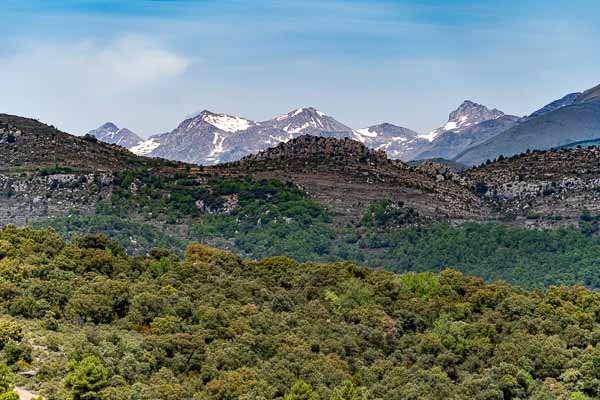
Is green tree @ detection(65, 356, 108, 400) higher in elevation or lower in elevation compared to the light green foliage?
lower

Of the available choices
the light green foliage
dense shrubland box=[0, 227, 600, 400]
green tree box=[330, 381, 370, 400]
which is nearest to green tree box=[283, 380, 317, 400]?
dense shrubland box=[0, 227, 600, 400]

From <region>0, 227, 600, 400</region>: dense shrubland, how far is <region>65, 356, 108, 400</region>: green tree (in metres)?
0.10

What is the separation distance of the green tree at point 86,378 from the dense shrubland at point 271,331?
0.10m

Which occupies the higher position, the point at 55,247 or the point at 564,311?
the point at 55,247

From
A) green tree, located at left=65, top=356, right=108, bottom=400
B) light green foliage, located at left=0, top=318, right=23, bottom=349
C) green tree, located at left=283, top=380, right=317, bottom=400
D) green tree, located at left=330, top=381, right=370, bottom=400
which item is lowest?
green tree, located at left=330, top=381, right=370, bottom=400

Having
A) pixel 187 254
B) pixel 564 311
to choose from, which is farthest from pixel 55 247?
pixel 564 311

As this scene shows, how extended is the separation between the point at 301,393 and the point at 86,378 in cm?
1511

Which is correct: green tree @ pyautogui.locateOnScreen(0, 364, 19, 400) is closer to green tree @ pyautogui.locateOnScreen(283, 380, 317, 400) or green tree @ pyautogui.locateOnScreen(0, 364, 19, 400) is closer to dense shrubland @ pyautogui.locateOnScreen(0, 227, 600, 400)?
dense shrubland @ pyautogui.locateOnScreen(0, 227, 600, 400)

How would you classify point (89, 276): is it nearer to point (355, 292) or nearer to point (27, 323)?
point (27, 323)

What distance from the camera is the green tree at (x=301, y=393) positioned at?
61.2 meters

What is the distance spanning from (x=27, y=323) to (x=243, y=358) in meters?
17.8

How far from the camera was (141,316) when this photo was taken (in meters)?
78.8

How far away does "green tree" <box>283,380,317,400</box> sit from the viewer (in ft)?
201

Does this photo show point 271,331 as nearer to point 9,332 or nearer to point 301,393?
point 301,393
